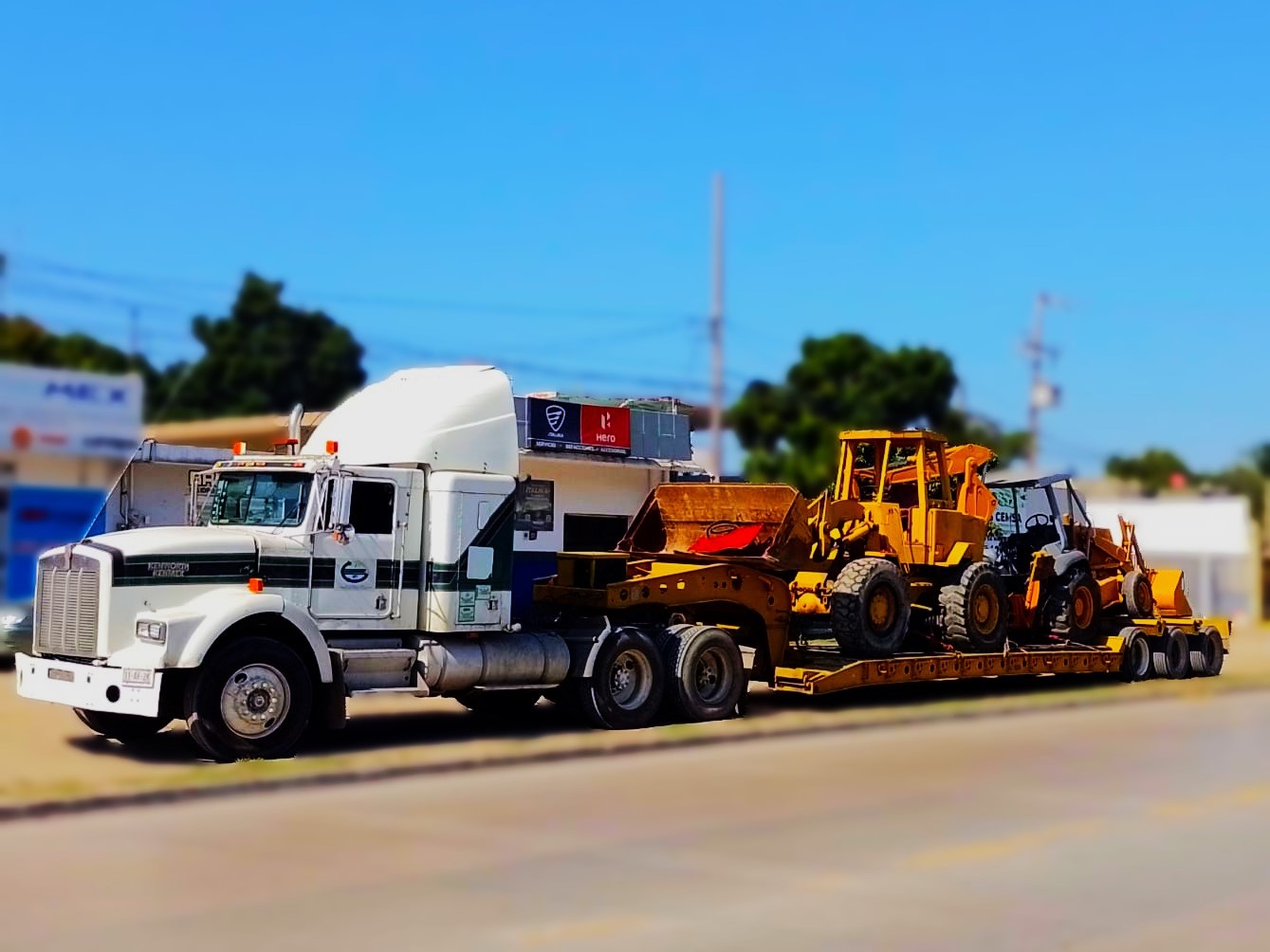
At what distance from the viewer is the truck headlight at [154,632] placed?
37.9 feet

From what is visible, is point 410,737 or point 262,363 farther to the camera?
point 262,363

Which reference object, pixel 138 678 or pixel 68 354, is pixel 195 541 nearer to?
pixel 138 678

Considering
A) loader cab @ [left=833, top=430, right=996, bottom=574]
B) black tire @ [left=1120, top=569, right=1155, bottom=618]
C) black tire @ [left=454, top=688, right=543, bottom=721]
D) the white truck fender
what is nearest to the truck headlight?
the white truck fender

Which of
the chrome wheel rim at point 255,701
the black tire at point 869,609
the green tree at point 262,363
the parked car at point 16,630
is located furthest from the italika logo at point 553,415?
the green tree at point 262,363

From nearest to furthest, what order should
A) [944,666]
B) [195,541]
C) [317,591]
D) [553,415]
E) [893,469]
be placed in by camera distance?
[195,541] < [317,591] < [944,666] < [553,415] < [893,469]

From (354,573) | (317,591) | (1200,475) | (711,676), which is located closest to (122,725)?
(317,591)

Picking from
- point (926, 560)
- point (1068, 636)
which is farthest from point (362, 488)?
point (1068, 636)

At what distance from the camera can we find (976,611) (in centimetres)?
1644

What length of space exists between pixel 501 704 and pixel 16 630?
4.65 meters

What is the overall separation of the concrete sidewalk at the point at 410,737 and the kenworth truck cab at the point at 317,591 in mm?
448

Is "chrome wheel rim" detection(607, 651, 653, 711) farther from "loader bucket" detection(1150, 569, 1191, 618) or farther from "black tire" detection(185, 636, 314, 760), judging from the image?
"loader bucket" detection(1150, 569, 1191, 618)

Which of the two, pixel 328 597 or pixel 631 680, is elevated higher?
pixel 328 597

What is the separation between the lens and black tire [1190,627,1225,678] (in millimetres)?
19922

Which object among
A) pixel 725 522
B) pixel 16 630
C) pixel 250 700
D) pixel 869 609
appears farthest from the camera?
pixel 725 522
